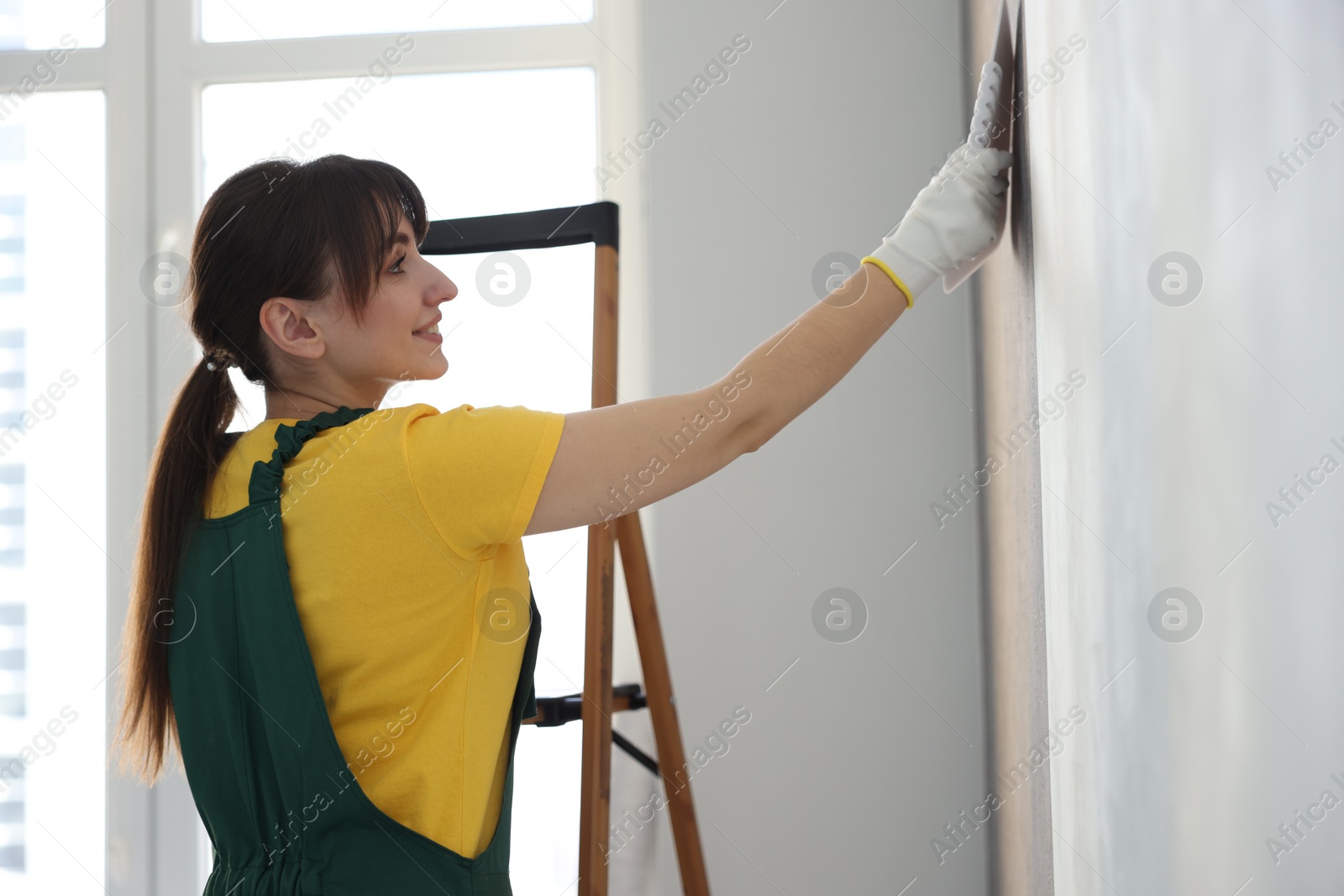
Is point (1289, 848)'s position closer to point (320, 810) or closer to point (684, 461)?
point (684, 461)

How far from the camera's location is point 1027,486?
1229 mm

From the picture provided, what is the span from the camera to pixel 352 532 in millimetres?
818

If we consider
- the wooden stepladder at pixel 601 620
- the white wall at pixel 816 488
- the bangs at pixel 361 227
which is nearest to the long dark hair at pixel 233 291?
the bangs at pixel 361 227

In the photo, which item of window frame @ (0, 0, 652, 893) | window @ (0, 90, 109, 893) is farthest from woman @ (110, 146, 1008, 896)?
window @ (0, 90, 109, 893)

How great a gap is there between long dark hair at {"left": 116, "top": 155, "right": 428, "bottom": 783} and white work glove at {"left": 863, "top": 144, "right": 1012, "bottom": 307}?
19.0 inches

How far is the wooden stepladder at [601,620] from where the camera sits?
132cm

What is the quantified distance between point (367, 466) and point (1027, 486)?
814 mm

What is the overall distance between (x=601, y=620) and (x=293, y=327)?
605 millimetres

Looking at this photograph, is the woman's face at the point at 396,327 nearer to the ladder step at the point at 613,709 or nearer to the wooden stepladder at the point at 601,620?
the wooden stepladder at the point at 601,620

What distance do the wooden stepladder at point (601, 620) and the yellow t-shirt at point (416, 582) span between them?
43 centimetres

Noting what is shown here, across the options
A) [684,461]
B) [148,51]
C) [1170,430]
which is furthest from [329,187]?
[148,51]

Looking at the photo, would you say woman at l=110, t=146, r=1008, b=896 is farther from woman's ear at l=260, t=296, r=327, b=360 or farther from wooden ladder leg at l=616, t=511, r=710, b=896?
wooden ladder leg at l=616, t=511, r=710, b=896

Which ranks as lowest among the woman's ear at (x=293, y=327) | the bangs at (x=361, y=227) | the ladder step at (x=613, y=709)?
the ladder step at (x=613, y=709)

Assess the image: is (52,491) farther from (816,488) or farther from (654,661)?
(816,488)
